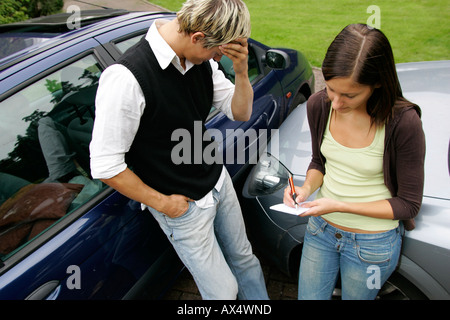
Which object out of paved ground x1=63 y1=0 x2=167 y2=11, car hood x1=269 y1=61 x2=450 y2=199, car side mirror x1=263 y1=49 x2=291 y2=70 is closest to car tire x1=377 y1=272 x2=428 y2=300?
car hood x1=269 y1=61 x2=450 y2=199

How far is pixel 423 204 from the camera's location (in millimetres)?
1578

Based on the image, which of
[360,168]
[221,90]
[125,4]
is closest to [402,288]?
[360,168]

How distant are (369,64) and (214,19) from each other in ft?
1.88

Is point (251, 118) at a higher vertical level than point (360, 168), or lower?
lower

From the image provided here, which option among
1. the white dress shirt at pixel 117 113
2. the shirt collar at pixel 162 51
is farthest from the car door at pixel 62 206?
the shirt collar at pixel 162 51

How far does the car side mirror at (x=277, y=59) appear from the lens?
2764mm

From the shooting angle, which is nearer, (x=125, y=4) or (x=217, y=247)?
(x=217, y=247)

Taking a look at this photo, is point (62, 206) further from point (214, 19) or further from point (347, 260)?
point (347, 260)

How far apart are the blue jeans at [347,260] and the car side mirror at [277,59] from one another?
1560mm

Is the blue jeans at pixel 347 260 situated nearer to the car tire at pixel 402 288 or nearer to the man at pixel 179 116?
the car tire at pixel 402 288

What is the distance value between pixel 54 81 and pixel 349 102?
1.41 meters

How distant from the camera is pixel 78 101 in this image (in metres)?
1.90

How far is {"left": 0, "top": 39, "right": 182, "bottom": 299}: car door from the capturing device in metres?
1.47

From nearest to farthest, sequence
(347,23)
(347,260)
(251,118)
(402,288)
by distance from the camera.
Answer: (347,260) < (402,288) < (251,118) < (347,23)
